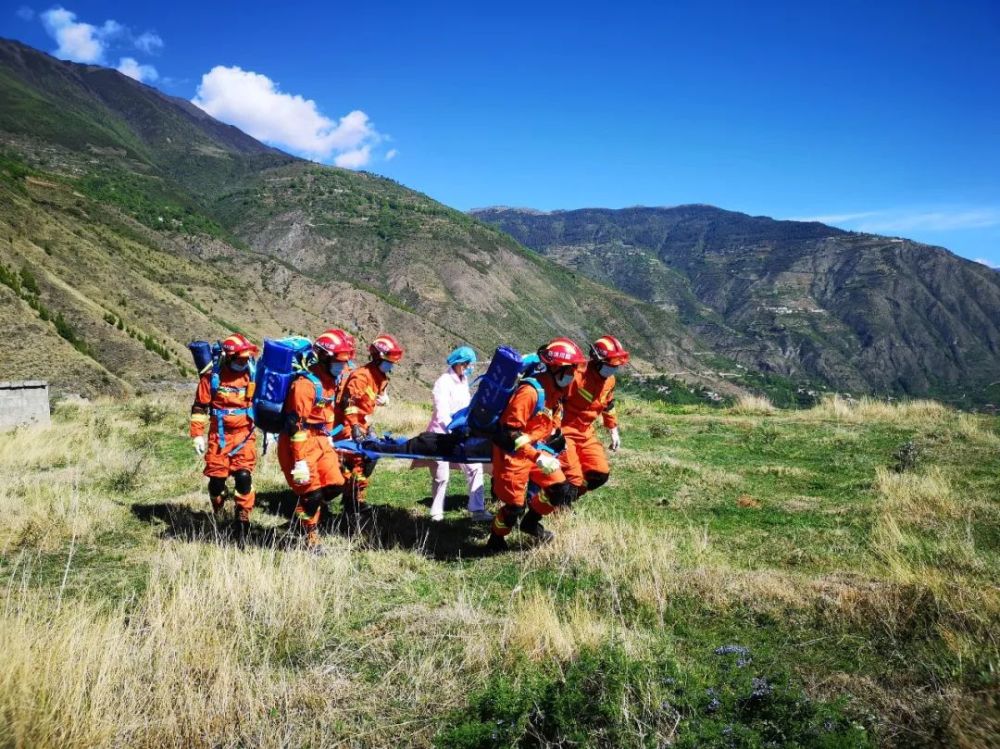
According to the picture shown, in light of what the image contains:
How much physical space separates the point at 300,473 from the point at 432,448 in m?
1.42

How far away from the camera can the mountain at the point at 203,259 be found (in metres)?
30.2

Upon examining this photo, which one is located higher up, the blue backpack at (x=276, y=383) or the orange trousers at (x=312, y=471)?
the blue backpack at (x=276, y=383)

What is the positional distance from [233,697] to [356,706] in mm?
628

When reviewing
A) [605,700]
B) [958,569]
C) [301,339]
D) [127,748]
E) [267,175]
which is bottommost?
[127,748]

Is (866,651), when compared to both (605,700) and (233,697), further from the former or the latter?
(233,697)

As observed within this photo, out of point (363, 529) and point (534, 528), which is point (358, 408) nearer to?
point (363, 529)

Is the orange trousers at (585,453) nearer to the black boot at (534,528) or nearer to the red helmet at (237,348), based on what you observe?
the black boot at (534,528)

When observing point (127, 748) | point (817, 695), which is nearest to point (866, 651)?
point (817, 695)

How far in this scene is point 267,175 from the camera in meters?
133

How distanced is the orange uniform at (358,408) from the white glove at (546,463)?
7.72 ft

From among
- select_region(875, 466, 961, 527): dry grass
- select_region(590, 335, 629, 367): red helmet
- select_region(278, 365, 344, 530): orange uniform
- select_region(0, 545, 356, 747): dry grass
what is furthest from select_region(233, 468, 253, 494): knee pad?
select_region(875, 466, 961, 527): dry grass

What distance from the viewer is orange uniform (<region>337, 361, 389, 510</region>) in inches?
276

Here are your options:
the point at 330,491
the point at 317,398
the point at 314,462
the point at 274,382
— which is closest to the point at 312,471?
the point at 314,462

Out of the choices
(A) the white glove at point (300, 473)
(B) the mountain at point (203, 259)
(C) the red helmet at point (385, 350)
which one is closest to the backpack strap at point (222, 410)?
(A) the white glove at point (300, 473)
